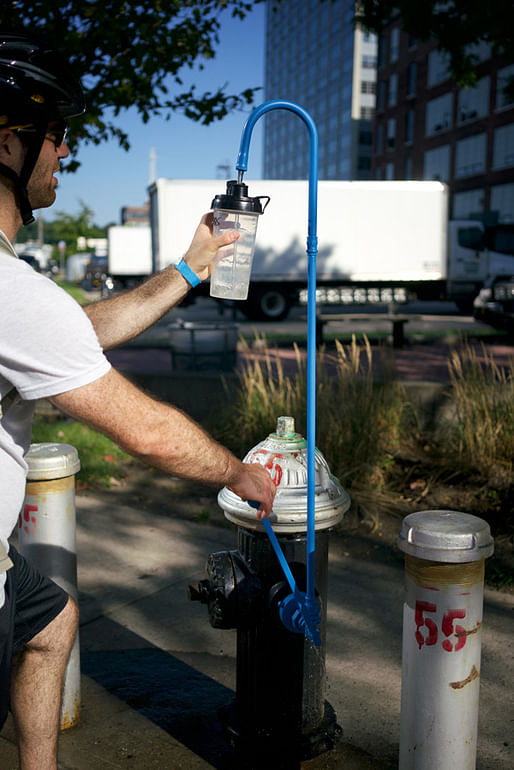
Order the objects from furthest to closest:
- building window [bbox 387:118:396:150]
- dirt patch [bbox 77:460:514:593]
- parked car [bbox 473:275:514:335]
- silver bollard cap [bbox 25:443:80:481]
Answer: building window [bbox 387:118:396:150]
parked car [bbox 473:275:514:335]
dirt patch [bbox 77:460:514:593]
silver bollard cap [bbox 25:443:80:481]

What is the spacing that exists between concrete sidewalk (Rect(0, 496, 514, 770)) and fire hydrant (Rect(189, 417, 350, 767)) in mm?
114

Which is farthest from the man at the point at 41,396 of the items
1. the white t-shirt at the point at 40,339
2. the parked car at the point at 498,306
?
the parked car at the point at 498,306

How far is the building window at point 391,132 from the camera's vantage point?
162 feet

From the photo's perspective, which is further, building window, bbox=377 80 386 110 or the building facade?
building window, bbox=377 80 386 110

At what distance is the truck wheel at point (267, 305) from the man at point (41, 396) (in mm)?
17929

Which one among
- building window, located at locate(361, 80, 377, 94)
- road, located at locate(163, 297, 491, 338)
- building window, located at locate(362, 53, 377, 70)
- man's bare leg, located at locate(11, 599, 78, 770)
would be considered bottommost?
road, located at locate(163, 297, 491, 338)

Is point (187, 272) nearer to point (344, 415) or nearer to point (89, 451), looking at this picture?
point (344, 415)

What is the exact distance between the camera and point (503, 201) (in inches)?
1481

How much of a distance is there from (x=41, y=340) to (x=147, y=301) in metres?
1.04

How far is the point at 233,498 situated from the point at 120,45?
5894 mm

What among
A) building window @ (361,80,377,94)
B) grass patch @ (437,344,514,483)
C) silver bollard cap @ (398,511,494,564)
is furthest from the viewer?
building window @ (361,80,377,94)

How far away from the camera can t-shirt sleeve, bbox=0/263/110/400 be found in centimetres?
154

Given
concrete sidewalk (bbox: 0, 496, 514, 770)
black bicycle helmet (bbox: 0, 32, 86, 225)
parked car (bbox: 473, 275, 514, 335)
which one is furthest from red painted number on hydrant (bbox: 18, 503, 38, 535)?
parked car (bbox: 473, 275, 514, 335)

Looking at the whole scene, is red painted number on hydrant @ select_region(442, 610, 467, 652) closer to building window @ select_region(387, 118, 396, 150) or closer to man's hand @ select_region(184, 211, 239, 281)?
man's hand @ select_region(184, 211, 239, 281)
